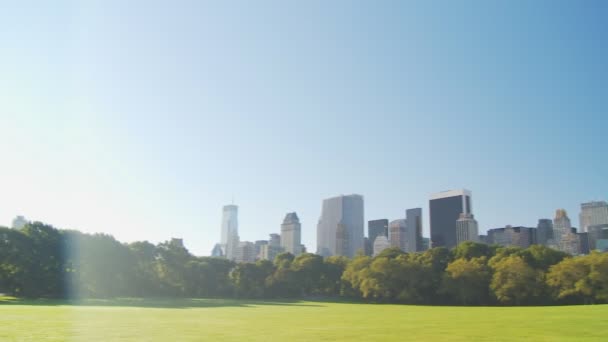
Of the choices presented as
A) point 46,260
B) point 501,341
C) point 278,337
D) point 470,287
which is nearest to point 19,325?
point 278,337

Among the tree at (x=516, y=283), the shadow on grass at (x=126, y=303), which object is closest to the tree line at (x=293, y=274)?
the tree at (x=516, y=283)

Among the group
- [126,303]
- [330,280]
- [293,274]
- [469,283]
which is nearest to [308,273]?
[293,274]

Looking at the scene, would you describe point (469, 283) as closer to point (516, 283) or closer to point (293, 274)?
point (516, 283)

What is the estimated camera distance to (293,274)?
105 metres

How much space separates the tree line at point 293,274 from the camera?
74375 millimetres

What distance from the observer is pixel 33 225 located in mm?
80000

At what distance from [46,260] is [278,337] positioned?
6675 cm

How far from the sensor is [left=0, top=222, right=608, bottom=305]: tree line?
74.4 metres

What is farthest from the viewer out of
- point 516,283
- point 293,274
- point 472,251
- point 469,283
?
point 293,274

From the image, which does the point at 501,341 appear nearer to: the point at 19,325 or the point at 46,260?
the point at 19,325

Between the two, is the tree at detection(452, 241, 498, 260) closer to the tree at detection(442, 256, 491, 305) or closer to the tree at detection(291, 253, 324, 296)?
the tree at detection(442, 256, 491, 305)

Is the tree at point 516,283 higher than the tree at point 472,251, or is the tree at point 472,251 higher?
the tree at point 472,251

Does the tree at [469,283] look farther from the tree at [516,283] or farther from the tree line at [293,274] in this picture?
the tree at [516,283]

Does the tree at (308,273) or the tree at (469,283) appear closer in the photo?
the tree at (469,283)
